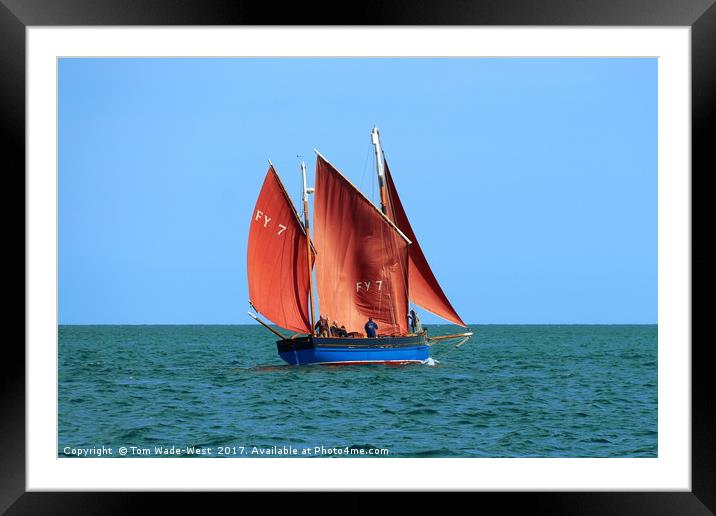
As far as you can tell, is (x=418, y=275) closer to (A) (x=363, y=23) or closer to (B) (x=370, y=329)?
(B) (x=370, y=329)

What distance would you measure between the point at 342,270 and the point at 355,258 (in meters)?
0.73

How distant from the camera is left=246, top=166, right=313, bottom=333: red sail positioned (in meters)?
34.7

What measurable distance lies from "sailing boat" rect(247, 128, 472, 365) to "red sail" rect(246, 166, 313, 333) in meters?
0.04

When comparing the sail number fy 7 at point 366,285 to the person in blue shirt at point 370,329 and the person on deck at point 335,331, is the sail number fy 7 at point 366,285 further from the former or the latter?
the person on deck at point 335,331

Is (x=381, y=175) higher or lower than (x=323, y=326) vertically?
higher

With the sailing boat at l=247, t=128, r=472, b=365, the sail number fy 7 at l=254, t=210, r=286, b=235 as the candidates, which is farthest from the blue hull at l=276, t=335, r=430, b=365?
the sail number fy 7 at l=254, t=210, r=286, b=235

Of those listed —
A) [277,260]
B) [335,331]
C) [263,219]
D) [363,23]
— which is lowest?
[335,331]

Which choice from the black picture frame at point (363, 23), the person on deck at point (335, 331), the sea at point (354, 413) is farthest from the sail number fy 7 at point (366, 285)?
the black picture frame at point (363, 23)

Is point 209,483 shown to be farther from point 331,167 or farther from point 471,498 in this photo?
point 331,167

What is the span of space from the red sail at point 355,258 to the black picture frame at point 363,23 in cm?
2228

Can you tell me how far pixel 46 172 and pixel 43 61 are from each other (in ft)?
4.79

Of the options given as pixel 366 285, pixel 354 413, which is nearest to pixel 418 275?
pixel 366 285

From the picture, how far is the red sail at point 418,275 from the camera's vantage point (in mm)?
34938

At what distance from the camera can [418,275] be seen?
3525cm
